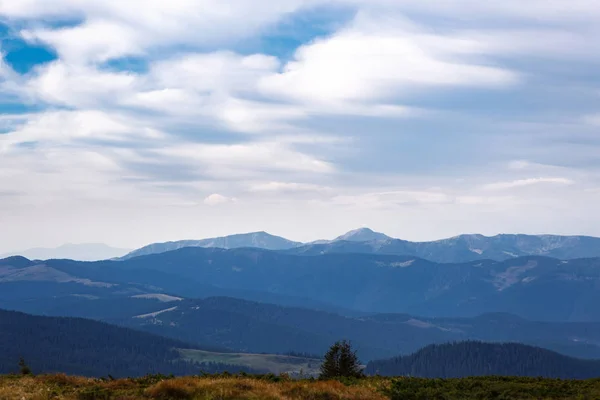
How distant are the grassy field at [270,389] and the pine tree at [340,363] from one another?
8369 mm

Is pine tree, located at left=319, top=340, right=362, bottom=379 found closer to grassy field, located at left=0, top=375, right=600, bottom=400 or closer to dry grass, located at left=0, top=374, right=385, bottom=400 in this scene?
grassy field, located at left=0, top=375, right=600, bottom=400

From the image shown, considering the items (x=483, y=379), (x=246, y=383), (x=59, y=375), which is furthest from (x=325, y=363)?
(x=59, y=375)

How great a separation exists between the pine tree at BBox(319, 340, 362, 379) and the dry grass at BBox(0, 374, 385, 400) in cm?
1162

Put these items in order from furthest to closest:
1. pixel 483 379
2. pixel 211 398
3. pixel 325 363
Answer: pixel 325 363 → pixel 483 379 → pixel 211 398

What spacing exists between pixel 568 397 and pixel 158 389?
19195mm

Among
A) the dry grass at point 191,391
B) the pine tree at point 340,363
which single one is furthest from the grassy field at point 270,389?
the pine tree at point 340,363

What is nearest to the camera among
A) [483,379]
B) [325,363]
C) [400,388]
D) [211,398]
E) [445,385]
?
[211,398]

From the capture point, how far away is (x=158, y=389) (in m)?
25.5

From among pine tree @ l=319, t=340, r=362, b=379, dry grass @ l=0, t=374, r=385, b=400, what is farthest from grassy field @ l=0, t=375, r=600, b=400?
pine tree @ l=319, t=340, r=362, b=379

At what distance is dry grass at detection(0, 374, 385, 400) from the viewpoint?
2497 centimetres

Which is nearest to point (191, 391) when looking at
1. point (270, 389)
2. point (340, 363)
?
point (270, 389)

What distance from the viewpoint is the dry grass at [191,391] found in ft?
81.9

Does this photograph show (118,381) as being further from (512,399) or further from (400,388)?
(512,399)

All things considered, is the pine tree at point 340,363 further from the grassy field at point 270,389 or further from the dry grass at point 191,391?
the dry grass at point 191,391
